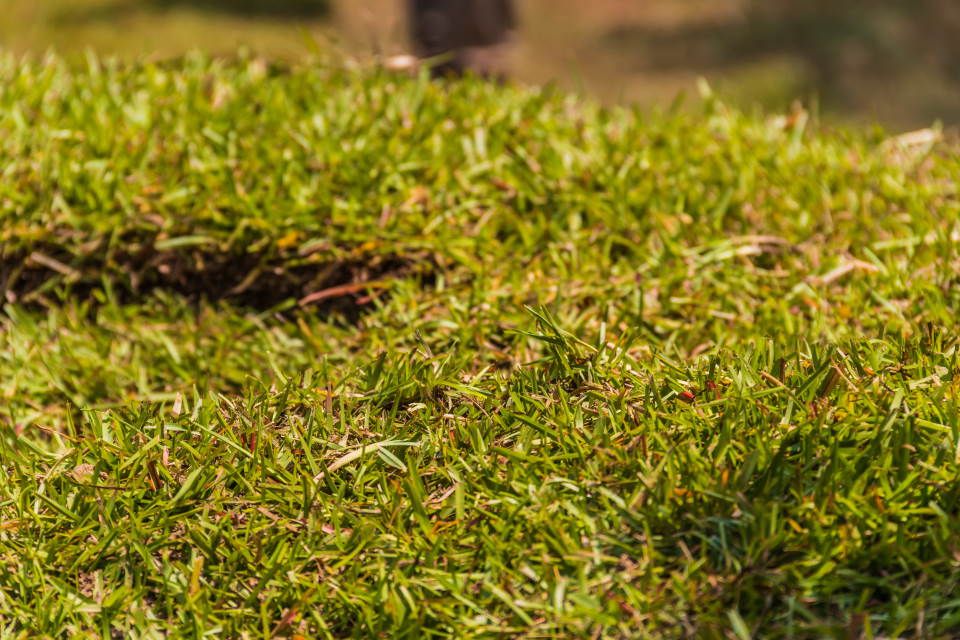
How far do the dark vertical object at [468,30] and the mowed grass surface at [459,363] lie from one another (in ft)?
7.37

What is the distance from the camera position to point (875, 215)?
131 inches

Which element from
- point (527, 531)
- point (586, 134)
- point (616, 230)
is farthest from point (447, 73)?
point (527, 531)

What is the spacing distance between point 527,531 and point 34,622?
879 mm

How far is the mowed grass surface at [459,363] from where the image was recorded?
5.71ft

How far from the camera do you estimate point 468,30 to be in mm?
6281

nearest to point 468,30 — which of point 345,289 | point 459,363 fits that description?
point 345,289

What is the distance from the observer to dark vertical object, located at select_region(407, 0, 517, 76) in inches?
246

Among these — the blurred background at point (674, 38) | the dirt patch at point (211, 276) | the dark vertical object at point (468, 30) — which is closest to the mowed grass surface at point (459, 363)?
the dirt patch at point (211, 276)

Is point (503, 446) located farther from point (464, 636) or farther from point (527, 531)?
→ point (464, 636)

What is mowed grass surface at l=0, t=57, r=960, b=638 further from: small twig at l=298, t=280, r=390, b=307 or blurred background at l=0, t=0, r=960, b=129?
blurred background at l=0, t=0, r=960, b=129

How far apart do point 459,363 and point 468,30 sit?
4424mm

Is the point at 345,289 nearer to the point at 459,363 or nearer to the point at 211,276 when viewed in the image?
the point at 211,276

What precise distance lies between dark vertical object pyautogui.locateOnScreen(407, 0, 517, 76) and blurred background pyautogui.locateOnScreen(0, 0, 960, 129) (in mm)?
5425

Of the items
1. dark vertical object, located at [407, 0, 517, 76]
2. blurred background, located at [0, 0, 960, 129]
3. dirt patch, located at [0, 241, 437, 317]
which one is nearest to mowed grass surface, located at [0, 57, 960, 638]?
dirt patch, located at [0, 241, 437, 317]
